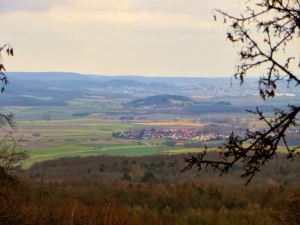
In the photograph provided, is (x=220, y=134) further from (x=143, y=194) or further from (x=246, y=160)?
(x=246, y=160)

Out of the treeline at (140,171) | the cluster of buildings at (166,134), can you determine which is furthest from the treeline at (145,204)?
the cluster of buildings at (166,134)

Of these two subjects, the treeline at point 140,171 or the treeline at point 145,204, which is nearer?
the treeline at point 145,204

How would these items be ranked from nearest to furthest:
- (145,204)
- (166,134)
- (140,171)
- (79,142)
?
1. (145,204)
2. (140,171)
3. (79,142)
4. (166,134)

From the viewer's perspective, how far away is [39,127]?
162 m

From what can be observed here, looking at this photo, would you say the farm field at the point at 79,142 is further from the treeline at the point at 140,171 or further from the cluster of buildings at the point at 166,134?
the treeline at the point at 140,171

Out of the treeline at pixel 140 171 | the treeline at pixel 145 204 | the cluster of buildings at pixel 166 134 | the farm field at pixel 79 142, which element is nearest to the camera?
the treeline at pixel 145 204

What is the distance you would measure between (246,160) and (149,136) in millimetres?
130966

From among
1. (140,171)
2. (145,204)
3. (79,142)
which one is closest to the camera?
(145,204)

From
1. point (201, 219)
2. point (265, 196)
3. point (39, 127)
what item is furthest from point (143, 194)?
point (39, 127)

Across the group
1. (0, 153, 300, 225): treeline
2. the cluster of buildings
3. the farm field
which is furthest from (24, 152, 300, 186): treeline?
the cluster of buildings

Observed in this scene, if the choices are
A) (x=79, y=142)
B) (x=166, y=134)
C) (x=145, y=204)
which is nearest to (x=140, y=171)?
(x=145, y=204)

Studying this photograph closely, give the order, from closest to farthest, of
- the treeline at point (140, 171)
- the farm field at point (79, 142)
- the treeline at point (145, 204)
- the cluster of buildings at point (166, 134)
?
the treeline at point (145, 204) → the treeline at point (140, 171) → the farm field at point (79, 142) → the cluster of buildings at point (166, 134)

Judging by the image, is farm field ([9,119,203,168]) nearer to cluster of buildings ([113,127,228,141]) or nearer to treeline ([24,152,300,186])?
cluster of buildings ([113,127,228,141])

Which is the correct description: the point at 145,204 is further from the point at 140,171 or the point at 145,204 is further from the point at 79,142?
the point at 79,142
